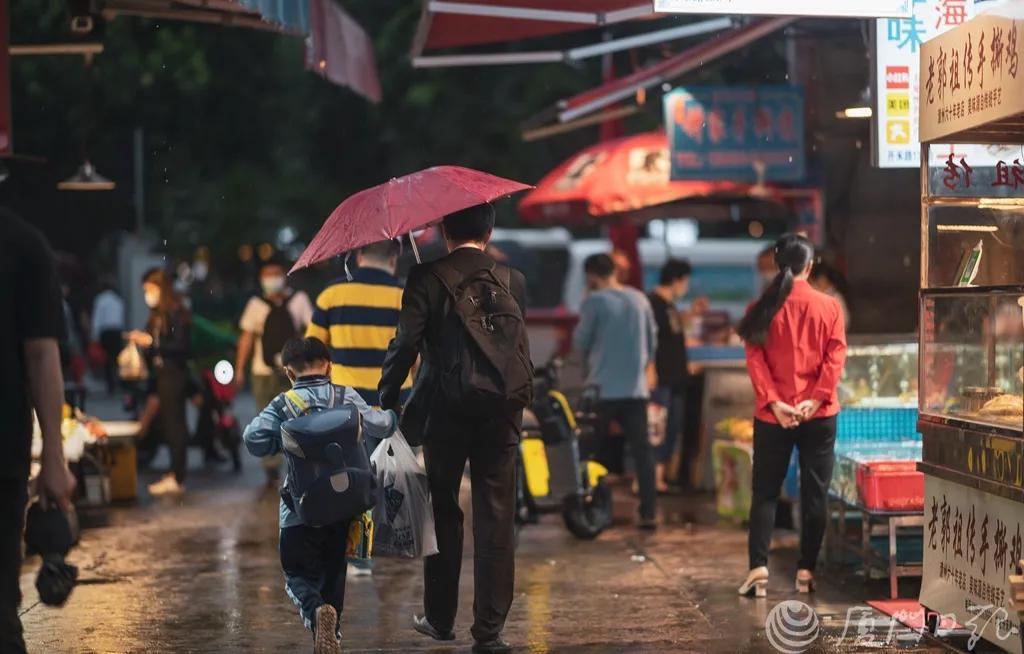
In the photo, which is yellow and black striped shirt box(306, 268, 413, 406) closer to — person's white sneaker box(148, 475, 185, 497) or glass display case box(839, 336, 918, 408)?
glass display case box(839, 336, 918, 408)

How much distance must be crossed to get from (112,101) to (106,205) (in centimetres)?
988

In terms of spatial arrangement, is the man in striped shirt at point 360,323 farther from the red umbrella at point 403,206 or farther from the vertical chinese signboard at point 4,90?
the vertical chinese signboard at point 4,90

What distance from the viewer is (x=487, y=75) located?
23.7 m

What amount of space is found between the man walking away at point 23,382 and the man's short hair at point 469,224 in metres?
2.40

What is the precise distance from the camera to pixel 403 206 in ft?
23.7

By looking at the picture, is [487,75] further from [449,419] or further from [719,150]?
[449,419]

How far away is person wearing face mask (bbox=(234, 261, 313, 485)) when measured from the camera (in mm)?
13484

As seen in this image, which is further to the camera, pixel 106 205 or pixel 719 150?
pixel 106 205

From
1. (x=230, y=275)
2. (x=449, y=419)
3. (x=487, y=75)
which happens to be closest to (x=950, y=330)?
(x=449, y=419)

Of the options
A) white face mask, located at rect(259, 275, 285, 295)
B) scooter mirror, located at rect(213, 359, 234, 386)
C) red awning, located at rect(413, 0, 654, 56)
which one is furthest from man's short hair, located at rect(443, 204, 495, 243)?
white face mask, located at rect(259, 275, 285, 295)

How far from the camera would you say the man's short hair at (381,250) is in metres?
9.36

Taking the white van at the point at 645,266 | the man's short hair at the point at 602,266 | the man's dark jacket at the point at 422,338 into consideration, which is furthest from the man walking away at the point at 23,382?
the white van at the point at 645,266

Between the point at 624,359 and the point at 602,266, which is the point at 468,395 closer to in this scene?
the point at 624,359

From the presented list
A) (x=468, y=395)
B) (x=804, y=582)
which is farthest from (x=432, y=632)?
(x=804, y=582)
